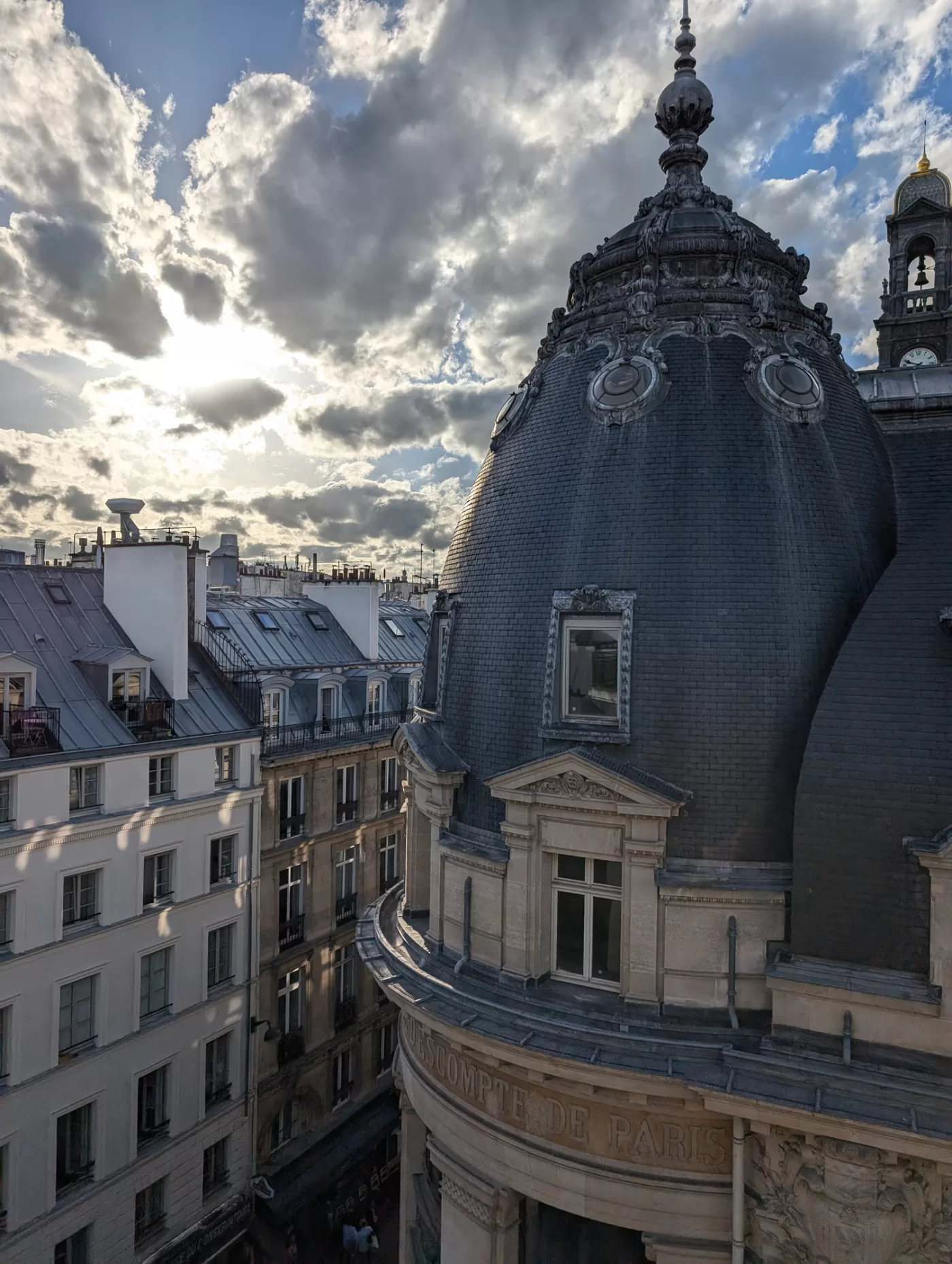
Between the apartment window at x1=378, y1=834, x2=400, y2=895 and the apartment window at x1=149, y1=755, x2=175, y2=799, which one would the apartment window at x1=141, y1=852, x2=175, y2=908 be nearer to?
the apartment window at x1=149, y1=755, x2=175, y2=799

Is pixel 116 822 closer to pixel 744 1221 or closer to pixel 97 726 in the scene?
pixel 97 726

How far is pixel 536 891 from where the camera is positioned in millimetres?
18109

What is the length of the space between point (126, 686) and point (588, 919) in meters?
18.9

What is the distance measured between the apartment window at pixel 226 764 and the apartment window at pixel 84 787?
15.8ft

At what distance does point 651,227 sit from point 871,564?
33.2 feet

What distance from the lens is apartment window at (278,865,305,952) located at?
3353 centimetres

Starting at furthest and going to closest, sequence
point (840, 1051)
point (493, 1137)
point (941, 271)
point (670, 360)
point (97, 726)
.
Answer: point (941, 271) < point (97, 726) < point (670, 360) < point (493, 1137) < point (840, 1051)

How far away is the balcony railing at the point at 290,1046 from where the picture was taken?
33.4 m

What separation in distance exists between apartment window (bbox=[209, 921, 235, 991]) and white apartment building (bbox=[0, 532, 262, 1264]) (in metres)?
0.07

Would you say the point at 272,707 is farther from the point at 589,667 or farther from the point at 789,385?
the point at 789,385

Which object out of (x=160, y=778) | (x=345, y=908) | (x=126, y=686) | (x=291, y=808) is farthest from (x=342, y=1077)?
(x=126, y=686)

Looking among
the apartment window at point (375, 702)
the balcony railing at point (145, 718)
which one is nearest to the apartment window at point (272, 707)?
the apartment window at point (375, 702)

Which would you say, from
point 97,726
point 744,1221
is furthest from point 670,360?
point 97,726

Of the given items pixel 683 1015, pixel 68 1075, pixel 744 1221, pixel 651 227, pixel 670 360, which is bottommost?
pixel 68 1075
